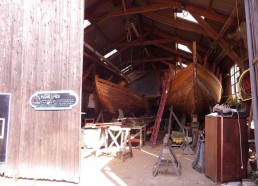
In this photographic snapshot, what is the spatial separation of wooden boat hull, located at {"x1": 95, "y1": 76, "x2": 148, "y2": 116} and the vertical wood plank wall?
4698 millimetres

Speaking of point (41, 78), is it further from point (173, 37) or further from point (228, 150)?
point (173, 37)

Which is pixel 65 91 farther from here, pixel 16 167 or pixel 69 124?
pixel 16 167

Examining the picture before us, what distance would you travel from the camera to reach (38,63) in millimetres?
4527

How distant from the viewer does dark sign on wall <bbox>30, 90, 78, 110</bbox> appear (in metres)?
4.27

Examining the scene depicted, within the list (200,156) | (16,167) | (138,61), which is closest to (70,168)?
(16,167)

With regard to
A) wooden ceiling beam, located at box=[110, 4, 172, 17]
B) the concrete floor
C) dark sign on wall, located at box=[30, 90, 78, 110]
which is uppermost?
wooden ceiling beam, located at box=[110, 4, 172, 17]

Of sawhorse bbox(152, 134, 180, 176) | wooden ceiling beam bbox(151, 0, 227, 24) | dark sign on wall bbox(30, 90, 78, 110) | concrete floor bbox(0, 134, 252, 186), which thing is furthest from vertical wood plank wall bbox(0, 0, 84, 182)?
wooden ceiling beam bbox(151, 0, 227, 24)

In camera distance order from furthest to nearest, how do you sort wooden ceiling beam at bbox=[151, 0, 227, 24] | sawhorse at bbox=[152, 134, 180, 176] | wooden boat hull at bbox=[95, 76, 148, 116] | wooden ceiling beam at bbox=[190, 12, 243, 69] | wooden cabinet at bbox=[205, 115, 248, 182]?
wooden boat hull at bbox=[95, 76, 148, 116] → wooden ceiling beam at bbox=[190, 12, 243, 69] → wooden ceiling beam at bbox=[151, 0, 227, 24] → sawhorse at bbox=[152, 134, 180, 176] → wooden cabinet at bbox=[205, 115, 248, 182]

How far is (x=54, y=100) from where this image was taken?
4.34 metres

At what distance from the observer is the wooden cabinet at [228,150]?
13.5ft

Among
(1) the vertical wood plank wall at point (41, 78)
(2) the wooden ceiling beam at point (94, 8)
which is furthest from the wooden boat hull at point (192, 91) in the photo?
(1) the vertical wood plank wall at point (41, 78)

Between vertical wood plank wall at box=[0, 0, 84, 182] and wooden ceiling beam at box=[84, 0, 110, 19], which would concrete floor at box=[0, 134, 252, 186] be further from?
wooden ceiling beam at box=[84, 0, 110, 19]

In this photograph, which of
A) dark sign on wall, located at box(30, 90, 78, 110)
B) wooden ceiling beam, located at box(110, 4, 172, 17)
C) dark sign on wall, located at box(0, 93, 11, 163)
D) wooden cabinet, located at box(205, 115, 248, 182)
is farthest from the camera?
wooden ceiling beam, located at box(110, 4, 172, 17)

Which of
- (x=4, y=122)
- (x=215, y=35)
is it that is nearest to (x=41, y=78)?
(x=4, y=122)
